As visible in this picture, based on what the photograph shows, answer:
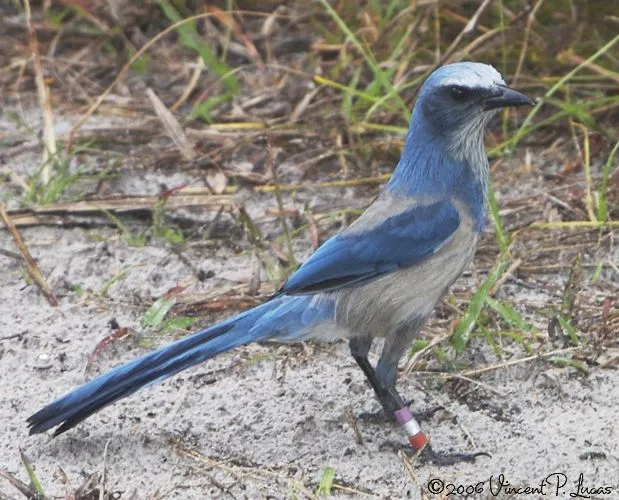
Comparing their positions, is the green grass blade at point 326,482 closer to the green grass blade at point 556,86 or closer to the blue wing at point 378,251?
the blue wing at point 378,251

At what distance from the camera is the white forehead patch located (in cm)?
401

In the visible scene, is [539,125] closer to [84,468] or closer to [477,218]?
[477,218]

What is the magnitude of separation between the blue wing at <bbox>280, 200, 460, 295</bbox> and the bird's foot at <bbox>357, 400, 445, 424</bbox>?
430mm

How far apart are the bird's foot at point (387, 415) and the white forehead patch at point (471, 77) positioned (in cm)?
100

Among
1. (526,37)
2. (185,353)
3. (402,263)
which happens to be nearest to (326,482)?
(185,353)

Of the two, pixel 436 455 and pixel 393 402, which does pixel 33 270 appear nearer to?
pixel 393 402

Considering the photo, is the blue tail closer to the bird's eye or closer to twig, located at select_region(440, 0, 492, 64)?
the bird's eye

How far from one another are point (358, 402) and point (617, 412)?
815 mm

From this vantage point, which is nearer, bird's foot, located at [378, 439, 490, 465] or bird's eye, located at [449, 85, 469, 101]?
bird's foot, located at [378, 439, 490, 465]

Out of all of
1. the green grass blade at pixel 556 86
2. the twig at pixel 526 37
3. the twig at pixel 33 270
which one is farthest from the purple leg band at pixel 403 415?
the twig at pixel 526 37

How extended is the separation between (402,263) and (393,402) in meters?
0.42

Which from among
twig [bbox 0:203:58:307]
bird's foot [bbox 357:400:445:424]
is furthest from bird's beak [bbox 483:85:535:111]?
twig [bbox 0:203:58:307]

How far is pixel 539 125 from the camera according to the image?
5.52 meters

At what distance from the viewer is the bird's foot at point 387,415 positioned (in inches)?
160
